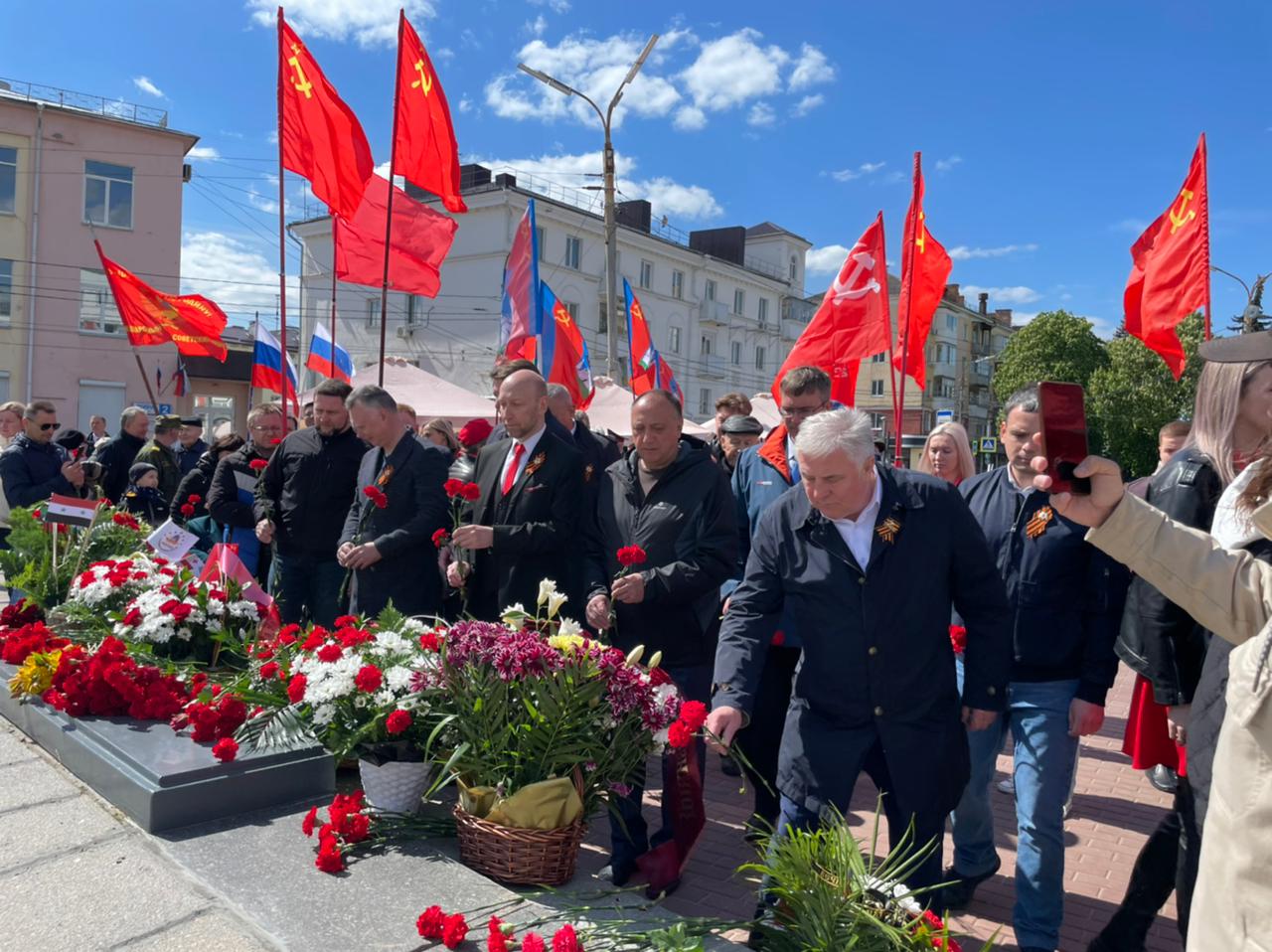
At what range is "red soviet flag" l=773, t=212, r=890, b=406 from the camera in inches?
309

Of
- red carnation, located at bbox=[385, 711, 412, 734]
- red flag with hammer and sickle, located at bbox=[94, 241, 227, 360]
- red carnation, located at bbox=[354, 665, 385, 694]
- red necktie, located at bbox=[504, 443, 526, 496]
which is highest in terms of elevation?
red flag with hammer and sickle, located at bbox=[94, 241, 227, 360]

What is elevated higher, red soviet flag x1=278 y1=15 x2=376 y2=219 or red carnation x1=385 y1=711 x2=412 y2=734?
red soviet flag x1=278 y1=15 x2=376 y2=219

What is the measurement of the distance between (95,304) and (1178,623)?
31456 millimetres

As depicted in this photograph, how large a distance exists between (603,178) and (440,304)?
74.2 ft

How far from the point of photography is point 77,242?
28.3 m

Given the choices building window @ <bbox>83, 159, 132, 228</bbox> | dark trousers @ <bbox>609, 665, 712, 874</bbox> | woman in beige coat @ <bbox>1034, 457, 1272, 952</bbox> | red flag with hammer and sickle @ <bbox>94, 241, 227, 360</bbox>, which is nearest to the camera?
woman in beige coat @ <bbox>1034, 457, 1272, 952</bbox>

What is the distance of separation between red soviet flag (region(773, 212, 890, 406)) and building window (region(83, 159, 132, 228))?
27448 mm

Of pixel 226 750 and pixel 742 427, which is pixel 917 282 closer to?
pixel 742 427

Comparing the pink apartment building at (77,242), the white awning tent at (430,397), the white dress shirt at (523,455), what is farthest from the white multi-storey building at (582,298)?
the white dress shirt at (523,455)

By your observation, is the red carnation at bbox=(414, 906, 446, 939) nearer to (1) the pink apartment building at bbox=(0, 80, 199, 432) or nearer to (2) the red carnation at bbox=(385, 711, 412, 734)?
(2) the red carnation at bbox=(385, 711, 412, 734)

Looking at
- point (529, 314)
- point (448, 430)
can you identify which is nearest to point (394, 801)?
point (448, 430)

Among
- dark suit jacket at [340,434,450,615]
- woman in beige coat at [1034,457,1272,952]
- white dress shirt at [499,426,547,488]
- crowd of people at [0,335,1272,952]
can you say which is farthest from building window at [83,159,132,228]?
woman in beige coat at [1034,457,1272,952]

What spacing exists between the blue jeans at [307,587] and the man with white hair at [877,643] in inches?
130

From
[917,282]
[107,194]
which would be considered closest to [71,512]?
[917,282]
